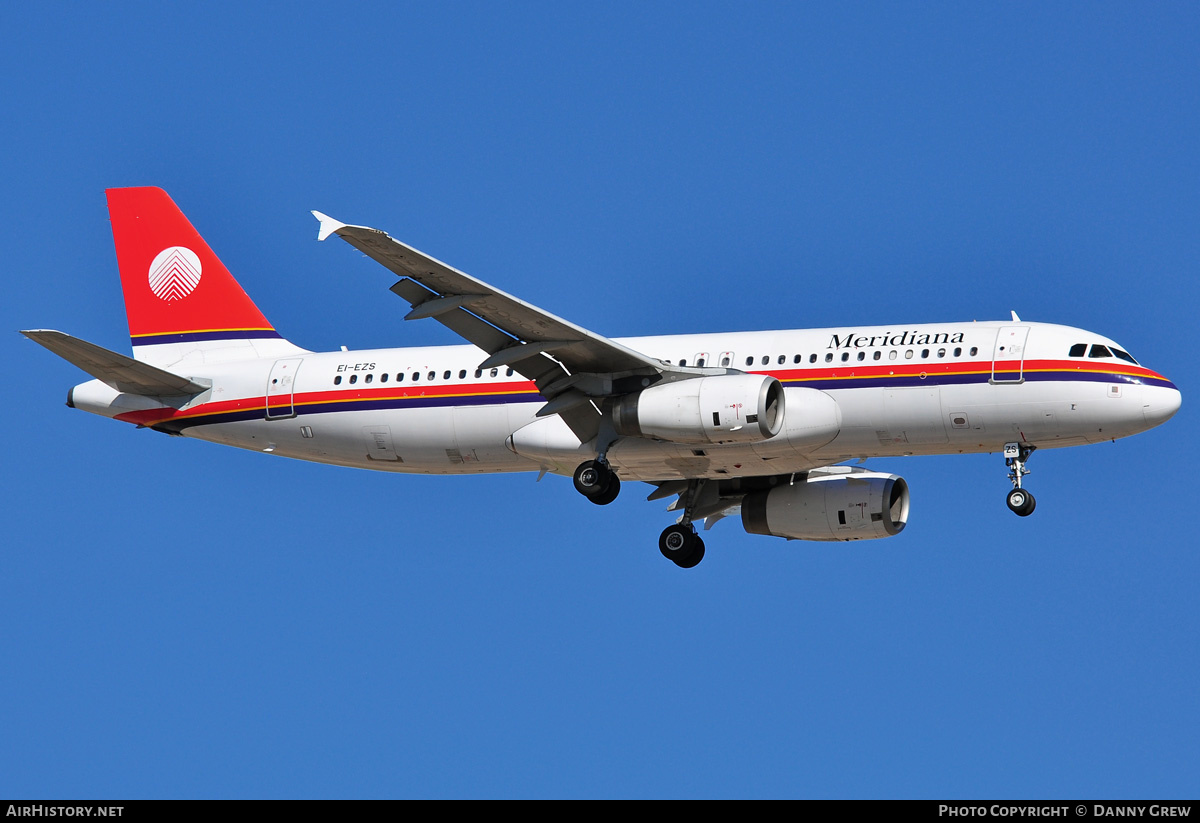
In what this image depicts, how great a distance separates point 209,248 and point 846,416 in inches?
733

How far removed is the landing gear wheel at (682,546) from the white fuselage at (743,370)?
9.43 ft

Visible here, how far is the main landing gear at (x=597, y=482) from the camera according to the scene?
126ft

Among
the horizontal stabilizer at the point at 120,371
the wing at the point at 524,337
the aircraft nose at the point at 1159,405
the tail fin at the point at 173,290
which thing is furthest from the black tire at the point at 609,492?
the aircraft nose at the point at 1159,405

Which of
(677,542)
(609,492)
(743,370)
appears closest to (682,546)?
(677,542)

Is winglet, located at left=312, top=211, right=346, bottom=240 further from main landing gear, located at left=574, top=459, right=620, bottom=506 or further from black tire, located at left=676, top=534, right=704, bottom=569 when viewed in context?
black tire, located at left=676, top=534, right=704, bottom=569

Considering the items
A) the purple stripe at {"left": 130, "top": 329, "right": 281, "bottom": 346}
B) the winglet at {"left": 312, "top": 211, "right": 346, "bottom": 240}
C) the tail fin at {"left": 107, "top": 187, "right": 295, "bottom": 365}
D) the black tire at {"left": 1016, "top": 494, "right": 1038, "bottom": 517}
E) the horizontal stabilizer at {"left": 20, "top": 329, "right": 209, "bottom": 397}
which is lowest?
the black tire at {"left": 1016, "top": 494, "right": 1038, "bottom": 517}

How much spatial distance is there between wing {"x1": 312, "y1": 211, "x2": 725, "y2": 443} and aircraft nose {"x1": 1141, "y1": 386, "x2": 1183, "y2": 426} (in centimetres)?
948

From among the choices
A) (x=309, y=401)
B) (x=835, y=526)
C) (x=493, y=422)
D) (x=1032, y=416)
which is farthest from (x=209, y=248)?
(x=1032, y=416)

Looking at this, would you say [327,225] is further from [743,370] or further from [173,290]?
[173,290]

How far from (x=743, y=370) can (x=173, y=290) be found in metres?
16.3

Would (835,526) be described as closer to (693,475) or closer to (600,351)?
(693,475)

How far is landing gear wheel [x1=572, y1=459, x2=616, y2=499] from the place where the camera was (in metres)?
38.3

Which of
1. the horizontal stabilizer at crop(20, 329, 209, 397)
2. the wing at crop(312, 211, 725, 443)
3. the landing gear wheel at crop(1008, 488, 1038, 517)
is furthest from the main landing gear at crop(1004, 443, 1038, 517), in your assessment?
the horizontal stabilizer at crop(20, 329, 209, 397)

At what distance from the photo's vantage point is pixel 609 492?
38469 mm
